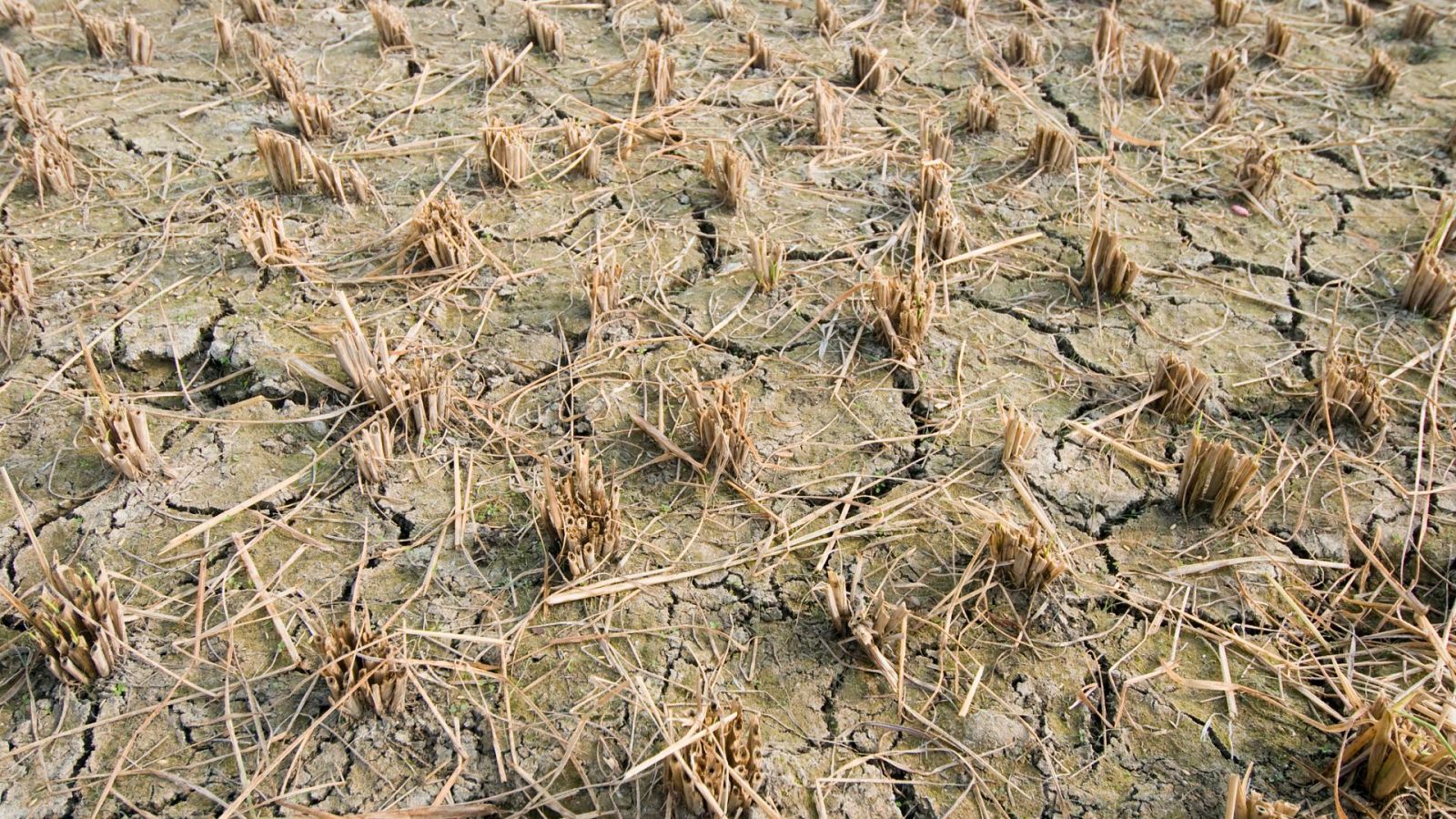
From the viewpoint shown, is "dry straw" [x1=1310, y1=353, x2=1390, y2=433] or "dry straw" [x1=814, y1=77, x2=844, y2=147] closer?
"dry straw" [x1=1310, y1=353, x2=1390, y2=433]

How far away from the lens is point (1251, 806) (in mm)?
2072

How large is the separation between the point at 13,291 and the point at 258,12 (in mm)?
1953

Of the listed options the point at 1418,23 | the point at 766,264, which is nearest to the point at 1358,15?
the point at 1418,23

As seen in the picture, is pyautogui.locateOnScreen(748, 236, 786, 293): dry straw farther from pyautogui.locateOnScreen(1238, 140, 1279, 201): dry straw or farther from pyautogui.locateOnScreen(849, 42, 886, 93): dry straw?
pyautogui.locateOnScreen(1238, 140, 1279, 201): dry straw

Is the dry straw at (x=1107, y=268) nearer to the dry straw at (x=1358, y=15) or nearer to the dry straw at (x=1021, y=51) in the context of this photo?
the dry straw at (x=1021, y=51)

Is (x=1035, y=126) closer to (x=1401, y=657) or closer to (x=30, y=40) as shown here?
(x=1401, y=657)

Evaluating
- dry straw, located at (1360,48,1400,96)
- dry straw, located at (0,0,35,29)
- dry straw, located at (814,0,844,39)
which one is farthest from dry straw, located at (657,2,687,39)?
dry straw, located at (1360,48,1400,96)

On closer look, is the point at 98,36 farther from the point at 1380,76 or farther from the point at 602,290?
the point at 1380,76

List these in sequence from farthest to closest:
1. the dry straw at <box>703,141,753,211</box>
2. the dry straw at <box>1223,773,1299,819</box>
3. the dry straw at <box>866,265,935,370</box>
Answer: the dry straw at <box>703,141,753,211</box> < the dry straw at <box>866,265,935,370</box> < the dry straw at <box>1223,773,1299,819</box>

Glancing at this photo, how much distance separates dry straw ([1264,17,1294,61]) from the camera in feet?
15.0

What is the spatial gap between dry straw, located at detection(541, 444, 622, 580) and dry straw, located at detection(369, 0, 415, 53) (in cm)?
259

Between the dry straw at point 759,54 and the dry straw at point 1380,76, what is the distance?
250cm

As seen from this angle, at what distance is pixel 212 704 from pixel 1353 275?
11.9 feet

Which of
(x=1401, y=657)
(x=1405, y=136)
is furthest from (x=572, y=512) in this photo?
(x=1405, y=136)
